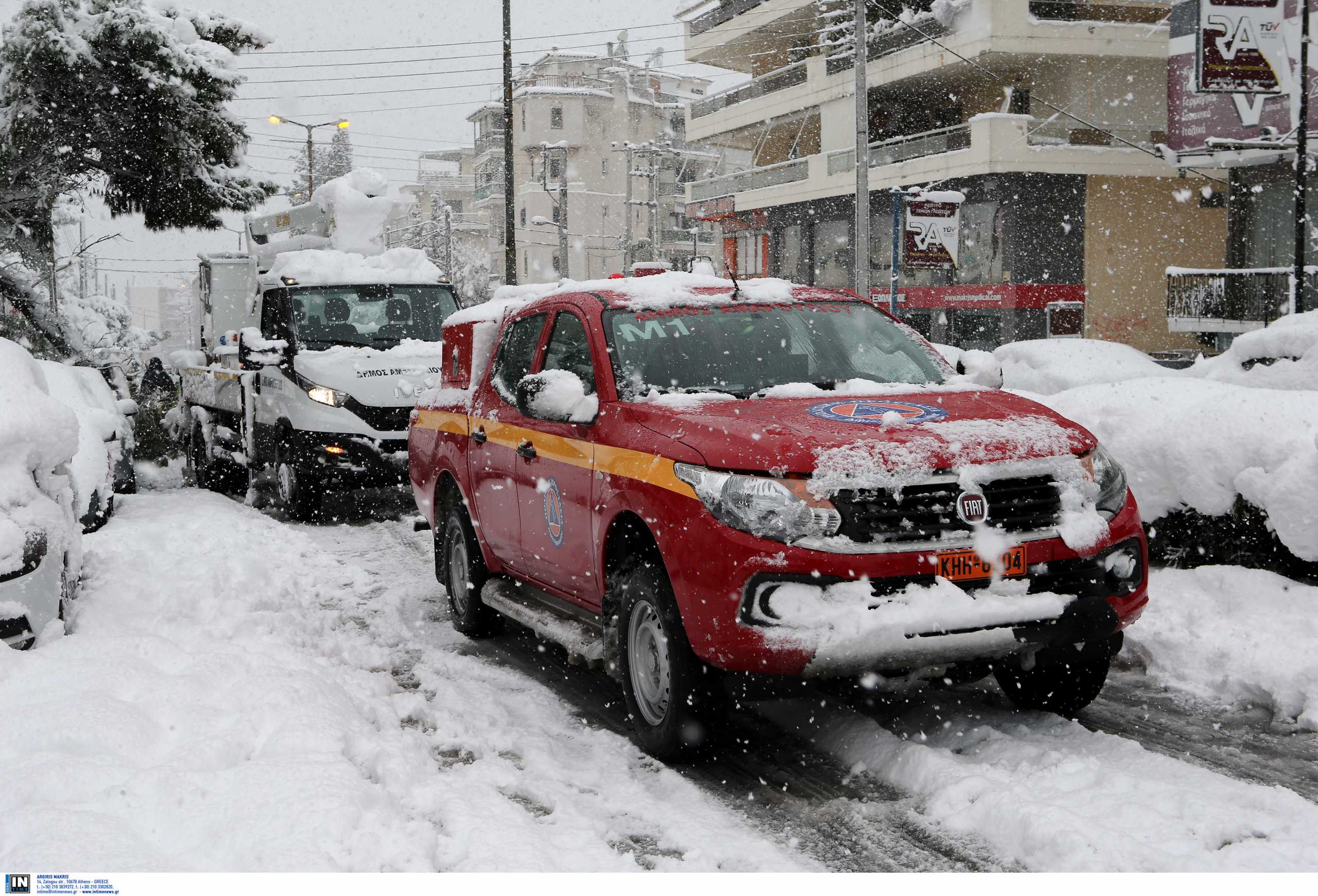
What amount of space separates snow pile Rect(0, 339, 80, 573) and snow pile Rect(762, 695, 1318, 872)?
3310 millimetres

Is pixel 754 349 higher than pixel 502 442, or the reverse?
pixel 754 349

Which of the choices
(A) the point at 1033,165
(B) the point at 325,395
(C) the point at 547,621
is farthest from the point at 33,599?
(A) the point at 1033,165

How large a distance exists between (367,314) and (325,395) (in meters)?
1.38

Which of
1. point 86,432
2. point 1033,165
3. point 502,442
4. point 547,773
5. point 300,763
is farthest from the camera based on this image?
point 1033,165

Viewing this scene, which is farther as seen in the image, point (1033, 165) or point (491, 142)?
point (491, 142)

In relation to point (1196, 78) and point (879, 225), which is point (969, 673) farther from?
point (879, 225)

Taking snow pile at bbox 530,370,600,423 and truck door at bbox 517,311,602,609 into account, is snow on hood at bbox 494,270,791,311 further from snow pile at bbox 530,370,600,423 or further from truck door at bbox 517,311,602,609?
snow pile at bbox 530,370,600,423

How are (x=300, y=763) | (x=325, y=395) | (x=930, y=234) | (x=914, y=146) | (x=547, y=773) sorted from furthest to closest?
(x=914, y=146) → (x=930, y=234) → (x=325, y=395) → (x=547, y=773) → (x=300, y=763)

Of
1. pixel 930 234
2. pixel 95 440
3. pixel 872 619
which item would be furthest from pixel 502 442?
pixel 930 234

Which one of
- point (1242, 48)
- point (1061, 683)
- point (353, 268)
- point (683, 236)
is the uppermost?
point (683, 236)

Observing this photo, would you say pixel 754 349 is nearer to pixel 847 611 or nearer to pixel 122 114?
pixel 847 611

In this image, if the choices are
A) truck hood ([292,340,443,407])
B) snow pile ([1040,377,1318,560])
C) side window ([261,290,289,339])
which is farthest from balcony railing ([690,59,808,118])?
snow pile ([1040,377,1318,560])

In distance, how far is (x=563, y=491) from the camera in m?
5.80

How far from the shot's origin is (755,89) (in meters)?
44.0
